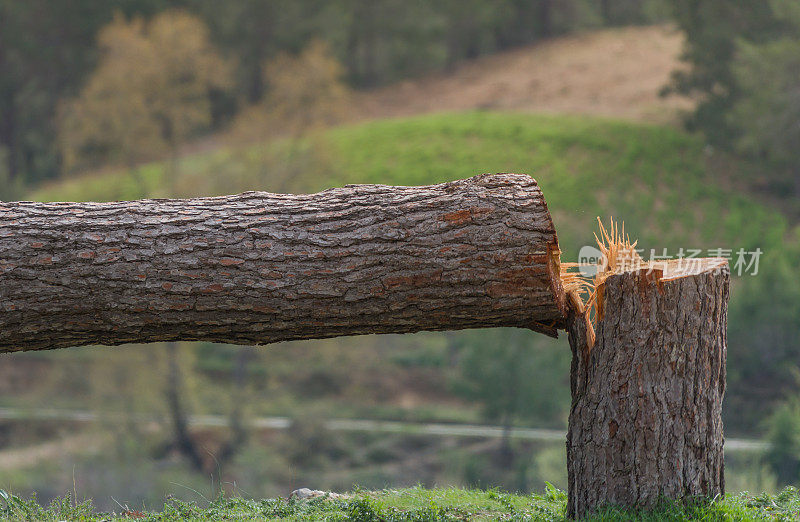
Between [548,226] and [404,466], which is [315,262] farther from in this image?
[404,466]

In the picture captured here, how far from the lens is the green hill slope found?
1373 centimetres

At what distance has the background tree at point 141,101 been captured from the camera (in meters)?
19.8

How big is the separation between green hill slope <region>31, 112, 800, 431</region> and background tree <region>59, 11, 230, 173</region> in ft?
2.54

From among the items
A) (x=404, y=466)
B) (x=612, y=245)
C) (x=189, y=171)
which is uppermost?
(x=189, y=171)

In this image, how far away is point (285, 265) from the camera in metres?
3.39

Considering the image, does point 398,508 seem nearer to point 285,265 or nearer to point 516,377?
point 285,265

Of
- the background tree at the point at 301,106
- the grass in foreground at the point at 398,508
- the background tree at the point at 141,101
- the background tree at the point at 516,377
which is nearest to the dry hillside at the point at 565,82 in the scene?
the background tree at the point at 301,106

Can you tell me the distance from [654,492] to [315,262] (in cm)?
186

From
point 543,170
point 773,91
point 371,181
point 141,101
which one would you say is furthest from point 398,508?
point 371,181

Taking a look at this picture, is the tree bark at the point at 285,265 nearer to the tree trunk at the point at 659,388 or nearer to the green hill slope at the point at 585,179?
the tree trunk at the point at 659,388

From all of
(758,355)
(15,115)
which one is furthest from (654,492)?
(15,115)

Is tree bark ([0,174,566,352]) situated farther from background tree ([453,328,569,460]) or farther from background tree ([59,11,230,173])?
background tree ([59,11,230,173])

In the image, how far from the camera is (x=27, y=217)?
3.48 metres

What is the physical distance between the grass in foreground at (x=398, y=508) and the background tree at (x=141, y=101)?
17091 mm
